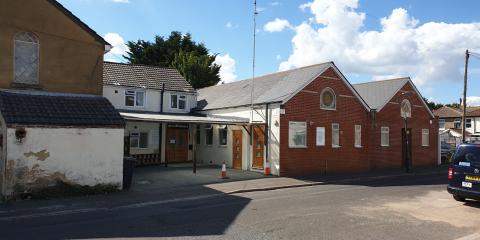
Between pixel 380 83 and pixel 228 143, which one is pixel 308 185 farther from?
pixel 380 83

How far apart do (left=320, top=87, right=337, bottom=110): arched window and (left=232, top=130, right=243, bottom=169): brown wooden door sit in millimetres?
4851

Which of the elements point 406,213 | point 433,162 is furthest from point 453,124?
point 406,213

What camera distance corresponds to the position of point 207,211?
460 inches

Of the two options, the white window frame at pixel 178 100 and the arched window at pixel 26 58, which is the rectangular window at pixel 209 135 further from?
the arched window at pixel 26 58

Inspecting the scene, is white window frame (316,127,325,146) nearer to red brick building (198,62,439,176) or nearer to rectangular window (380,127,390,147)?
red brick building (198,62,439,176)

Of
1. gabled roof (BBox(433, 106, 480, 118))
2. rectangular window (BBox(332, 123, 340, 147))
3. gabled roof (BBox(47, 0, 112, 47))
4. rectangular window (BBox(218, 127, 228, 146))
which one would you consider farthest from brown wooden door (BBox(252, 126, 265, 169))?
gabled roof (BBox(433, 106, 480, 118))

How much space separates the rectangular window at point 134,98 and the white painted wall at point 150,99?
8.1 inches

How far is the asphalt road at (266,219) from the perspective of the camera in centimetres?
898

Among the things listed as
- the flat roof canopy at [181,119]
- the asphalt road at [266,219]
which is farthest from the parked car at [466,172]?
the flat roof canopy at [181,119]

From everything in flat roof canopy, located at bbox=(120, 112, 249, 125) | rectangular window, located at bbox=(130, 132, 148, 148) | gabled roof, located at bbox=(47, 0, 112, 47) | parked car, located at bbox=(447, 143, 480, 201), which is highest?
gabled roof, located at bbox=(47, 0, 112, 47)

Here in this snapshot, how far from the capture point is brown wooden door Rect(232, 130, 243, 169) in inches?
948

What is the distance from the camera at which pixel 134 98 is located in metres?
27.1

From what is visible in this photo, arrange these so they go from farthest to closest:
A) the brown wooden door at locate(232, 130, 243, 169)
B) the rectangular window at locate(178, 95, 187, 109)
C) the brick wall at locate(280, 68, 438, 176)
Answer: the rectangular window at locate(178, 95, 187, 109)
the brown wooden door at locate(232, 130, 243, 169)
the brick wall at locate(280, 68, 438, 176)

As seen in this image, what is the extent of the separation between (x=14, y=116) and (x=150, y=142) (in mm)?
12748
